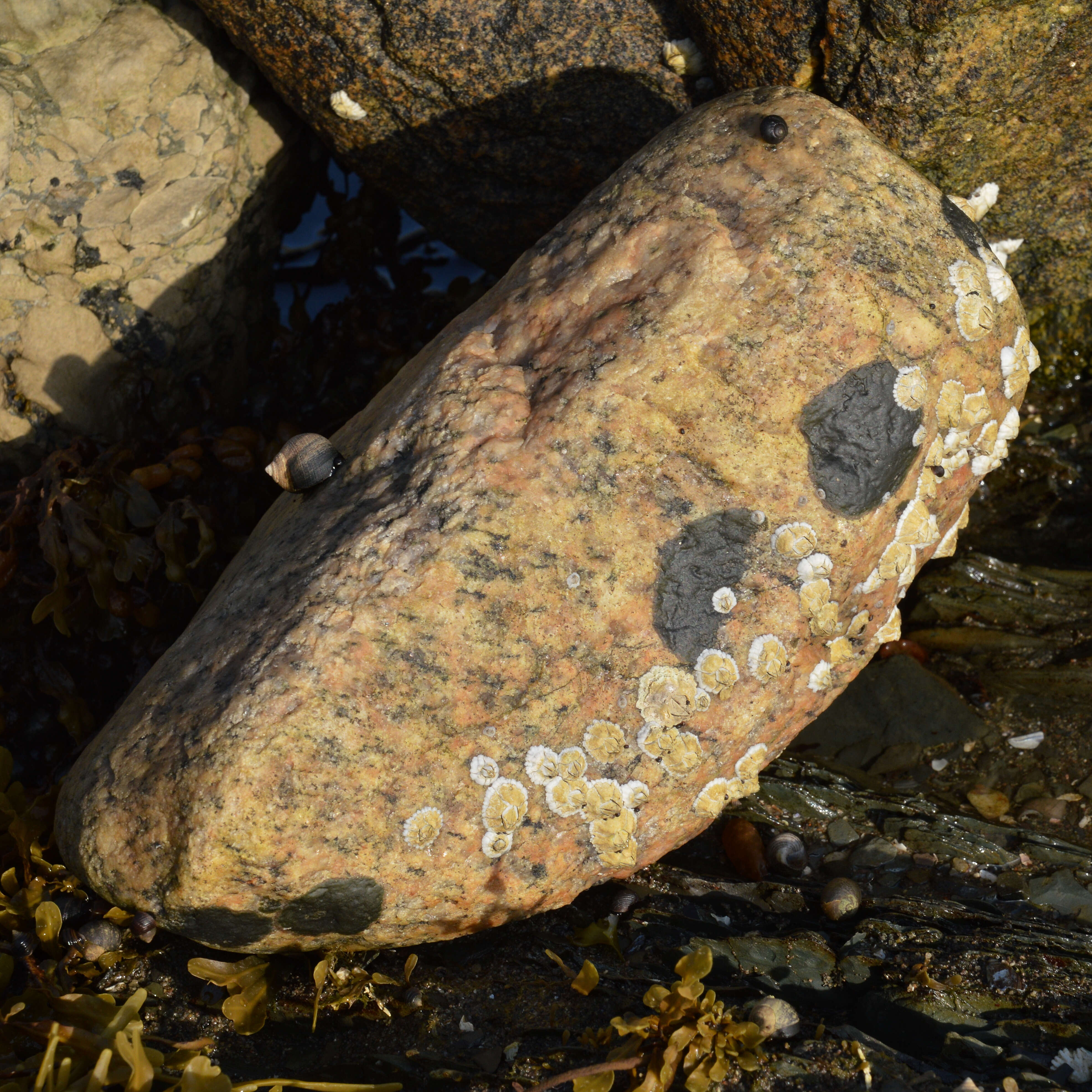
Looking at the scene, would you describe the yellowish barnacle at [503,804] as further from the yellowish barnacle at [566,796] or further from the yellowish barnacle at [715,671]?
the yellowish barnacle at [715,671]

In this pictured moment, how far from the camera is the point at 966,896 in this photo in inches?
115

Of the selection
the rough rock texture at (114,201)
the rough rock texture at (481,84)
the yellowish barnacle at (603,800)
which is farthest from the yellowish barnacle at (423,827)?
the rough rock texture at (481,84)

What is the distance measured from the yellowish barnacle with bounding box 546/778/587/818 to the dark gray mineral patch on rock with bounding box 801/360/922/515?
1.03 metres

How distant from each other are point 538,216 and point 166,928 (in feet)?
10.1

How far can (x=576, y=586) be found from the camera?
245 centimetres

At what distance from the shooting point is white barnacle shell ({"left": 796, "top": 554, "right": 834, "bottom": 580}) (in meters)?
2.54

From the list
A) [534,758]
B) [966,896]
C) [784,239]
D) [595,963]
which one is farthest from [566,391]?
[966,896]

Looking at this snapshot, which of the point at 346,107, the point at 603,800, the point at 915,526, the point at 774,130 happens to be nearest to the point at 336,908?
the point at 603,800

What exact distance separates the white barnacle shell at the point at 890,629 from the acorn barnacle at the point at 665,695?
2.41 feet

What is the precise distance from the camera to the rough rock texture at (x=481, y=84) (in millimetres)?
3412

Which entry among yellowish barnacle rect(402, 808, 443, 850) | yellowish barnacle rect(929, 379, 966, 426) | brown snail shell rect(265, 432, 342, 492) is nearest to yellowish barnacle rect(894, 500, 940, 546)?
yellowish barnacle rect(929, 379, 966, 426)

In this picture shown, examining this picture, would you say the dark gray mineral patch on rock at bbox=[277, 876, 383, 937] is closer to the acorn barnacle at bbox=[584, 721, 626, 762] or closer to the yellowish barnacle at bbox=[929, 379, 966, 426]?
the acorn barnacle at bbox=[584, 721, 626, 762]

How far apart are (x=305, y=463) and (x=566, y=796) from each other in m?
1.24

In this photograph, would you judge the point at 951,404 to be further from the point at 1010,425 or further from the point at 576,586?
the point at 576,586
